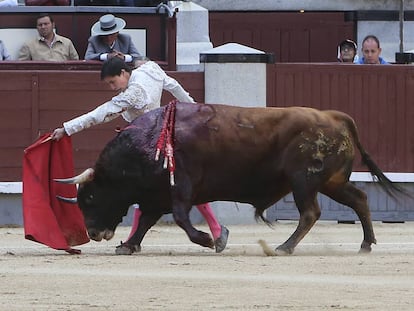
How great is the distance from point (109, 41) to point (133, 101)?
350cm

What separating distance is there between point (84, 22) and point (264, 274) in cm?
641

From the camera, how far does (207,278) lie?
9.09 meters

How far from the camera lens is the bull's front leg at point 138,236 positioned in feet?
35.5

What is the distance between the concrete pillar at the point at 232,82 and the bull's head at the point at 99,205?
128 inches

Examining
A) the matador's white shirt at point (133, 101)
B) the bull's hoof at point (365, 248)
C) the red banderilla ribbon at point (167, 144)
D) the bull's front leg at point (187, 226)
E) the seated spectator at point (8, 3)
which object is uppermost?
the seated spectator at point (8, 3)

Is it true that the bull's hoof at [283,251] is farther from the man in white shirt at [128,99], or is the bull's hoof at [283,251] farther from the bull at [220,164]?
the man in white shirt at [128,99]

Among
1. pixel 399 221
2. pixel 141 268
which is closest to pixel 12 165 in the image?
pixel 399 221

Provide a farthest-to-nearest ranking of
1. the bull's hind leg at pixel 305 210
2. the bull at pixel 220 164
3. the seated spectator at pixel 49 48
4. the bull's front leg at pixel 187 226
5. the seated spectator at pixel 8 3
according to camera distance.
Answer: the seated spectator at pixel 8 3 → the seated spectator at pixel 49 48 → the bull's hind leg at pixel 305 210 → the bull at pixel 220 164 → the bull's front leg at pixel 187 226

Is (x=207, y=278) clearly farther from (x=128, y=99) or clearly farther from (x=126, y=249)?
(x=128, y=99)

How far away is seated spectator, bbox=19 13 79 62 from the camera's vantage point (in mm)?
14441

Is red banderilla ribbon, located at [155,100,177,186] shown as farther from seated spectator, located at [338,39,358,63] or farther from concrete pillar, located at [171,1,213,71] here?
concrete pillar, located at [171,1,213,71]

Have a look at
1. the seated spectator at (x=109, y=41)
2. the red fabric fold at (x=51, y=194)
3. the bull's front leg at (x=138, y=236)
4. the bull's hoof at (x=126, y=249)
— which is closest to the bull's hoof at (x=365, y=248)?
the bull's front leg at (x=138, y=236)

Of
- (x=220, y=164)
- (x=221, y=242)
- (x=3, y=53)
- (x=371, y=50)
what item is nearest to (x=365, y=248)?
(x=221, y=242)

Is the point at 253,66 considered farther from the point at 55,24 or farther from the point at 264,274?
the point at 264,274
